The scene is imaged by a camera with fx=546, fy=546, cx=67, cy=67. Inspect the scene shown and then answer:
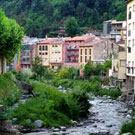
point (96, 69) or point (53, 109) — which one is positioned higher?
point (96, 69)

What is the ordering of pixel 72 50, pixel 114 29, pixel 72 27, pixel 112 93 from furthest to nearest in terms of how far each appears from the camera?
pixel 72 27 → pixel 114 29 → pixel 72 50 → pixel 112 93

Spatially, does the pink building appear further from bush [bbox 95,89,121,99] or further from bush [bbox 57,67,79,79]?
bush [bbox 95,89,121,99]

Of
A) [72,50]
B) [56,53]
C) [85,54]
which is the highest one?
[72,50]

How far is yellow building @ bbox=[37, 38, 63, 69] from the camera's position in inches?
4843

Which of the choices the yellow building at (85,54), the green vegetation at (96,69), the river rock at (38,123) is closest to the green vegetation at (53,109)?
the river rock at (38,123)

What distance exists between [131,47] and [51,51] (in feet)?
220

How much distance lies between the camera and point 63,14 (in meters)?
174

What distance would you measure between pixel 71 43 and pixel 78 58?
468 cm

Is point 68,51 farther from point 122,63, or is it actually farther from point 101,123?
point 101,123

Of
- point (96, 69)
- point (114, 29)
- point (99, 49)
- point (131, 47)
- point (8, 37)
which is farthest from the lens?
point (114, 29)

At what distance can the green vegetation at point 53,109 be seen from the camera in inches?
1447

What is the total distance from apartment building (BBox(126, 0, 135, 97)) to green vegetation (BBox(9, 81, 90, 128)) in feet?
44.8

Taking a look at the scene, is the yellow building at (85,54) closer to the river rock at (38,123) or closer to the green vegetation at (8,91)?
the green vegetation at (8,91)

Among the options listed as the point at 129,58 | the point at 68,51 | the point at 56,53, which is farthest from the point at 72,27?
the point at 129,58
